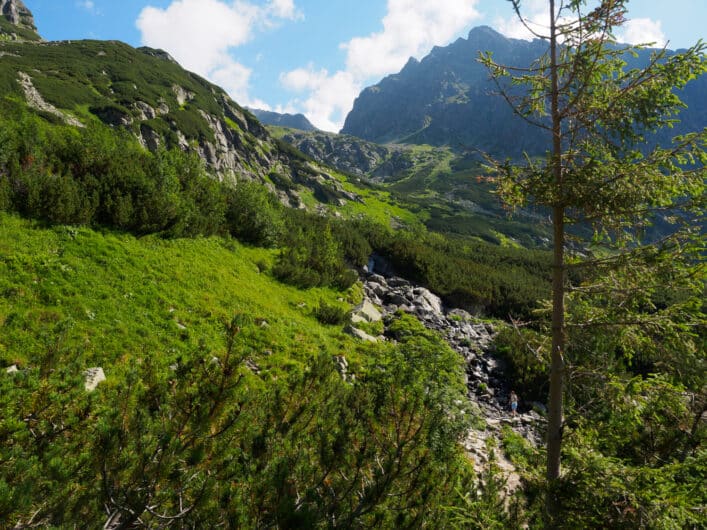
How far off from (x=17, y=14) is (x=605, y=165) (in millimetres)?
172510

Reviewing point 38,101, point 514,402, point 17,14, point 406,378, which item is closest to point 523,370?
point 514,402

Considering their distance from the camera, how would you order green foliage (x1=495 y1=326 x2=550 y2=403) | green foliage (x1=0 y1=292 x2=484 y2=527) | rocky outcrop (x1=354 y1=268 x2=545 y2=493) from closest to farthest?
green foliage (x1=0 y1=292 x2=484 y2=527) → rocky outcrop (x1=354 y1=268 x2=545 y2=493) → green foliage (x1=495 y1=326 x2=550 y2=403)

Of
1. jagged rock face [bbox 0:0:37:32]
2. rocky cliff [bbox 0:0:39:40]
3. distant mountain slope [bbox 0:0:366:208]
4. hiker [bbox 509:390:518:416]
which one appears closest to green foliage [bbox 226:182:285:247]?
distant mountain slope [bbox 0:0:366:208]

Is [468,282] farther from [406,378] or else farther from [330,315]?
[406,378]

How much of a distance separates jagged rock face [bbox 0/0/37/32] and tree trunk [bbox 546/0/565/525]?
159m

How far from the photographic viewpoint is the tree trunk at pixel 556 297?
5.10 meters

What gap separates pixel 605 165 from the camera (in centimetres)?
480

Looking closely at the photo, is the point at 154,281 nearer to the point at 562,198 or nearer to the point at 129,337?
Result: the point at 129,337

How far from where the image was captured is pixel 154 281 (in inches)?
474

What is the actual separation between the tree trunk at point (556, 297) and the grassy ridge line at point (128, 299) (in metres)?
6.56

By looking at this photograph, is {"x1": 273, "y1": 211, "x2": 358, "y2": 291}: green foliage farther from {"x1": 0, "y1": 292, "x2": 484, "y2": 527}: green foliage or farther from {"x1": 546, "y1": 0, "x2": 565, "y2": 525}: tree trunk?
{"x1": 546, "y1": 0, "x2": 565, "y2": 525}: tree trunk

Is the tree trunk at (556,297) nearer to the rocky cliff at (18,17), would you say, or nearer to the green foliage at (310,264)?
the green foliage at (310,264)

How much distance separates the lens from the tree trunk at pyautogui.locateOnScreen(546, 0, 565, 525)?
16.7 ft

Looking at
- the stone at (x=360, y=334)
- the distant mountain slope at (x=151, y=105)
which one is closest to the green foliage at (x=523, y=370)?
the stone at (x=360, y=334)
